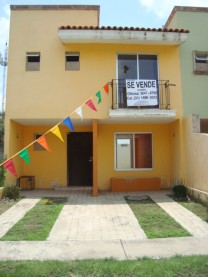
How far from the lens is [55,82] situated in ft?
38.0

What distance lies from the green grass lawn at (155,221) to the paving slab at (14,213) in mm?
3213

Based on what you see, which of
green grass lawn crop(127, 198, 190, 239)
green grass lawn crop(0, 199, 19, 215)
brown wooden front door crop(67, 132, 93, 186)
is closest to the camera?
green grass lawn crop(127, 198, 190, 239)

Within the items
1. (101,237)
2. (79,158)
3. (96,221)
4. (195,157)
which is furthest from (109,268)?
(79,158)

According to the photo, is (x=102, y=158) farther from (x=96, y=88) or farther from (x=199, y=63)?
(x=199, y=63)

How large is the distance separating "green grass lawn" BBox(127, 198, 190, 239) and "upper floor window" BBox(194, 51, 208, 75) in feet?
19.3

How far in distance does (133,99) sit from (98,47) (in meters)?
2.65

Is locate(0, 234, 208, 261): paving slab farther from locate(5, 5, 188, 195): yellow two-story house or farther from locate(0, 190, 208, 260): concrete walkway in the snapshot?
locate(5, 5, 188, 195): yellow two-story house

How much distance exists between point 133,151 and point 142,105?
251 cm

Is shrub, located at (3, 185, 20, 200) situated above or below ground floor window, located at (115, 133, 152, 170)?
below

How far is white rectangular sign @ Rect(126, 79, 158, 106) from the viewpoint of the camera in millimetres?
11305

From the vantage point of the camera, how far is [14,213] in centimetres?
841

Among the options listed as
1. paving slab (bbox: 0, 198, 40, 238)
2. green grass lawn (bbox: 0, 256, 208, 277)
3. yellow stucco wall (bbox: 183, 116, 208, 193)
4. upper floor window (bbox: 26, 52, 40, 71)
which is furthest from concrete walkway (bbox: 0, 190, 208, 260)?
upper floor window (bbox: 26, 52, 40, 71)

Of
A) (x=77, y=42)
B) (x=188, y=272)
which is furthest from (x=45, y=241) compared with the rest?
(x=77, y=42)

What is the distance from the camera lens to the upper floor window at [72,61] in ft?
38.7
